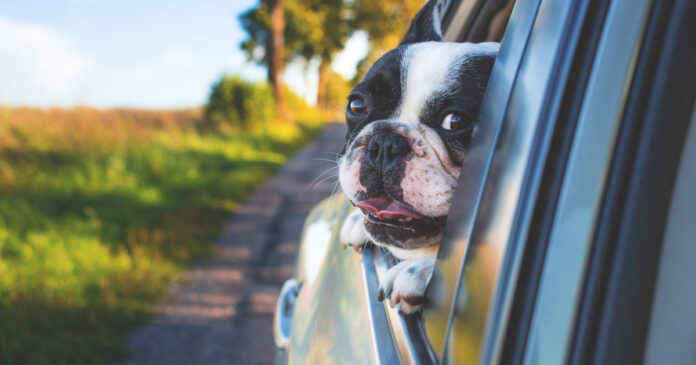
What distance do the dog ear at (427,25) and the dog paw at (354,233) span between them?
2.41 feet

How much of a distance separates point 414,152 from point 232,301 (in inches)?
138

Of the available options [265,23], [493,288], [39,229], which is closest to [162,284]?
[39,229]

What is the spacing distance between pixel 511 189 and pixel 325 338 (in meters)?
0.77

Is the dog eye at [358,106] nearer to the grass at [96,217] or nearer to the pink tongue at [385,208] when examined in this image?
the pink tongue at [385,208]

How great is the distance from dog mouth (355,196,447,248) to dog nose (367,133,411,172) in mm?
105

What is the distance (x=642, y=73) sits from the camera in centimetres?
65

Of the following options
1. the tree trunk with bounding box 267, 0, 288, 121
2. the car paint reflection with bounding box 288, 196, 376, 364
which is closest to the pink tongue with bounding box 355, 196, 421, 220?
the car paint reflection with bounding box 288, 196, 376, 364

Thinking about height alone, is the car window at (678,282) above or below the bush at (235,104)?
below

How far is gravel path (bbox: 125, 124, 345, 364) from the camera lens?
3516mm

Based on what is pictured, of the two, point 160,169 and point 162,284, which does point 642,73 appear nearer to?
point 162,284

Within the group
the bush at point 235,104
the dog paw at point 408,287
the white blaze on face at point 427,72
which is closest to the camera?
the dog paw at point 408,287

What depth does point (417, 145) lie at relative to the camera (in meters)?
1.29

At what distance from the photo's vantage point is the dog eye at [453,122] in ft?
4.38

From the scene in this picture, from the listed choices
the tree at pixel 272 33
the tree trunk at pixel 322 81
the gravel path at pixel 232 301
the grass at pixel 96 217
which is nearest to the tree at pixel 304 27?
the tree at pixel 272 33
